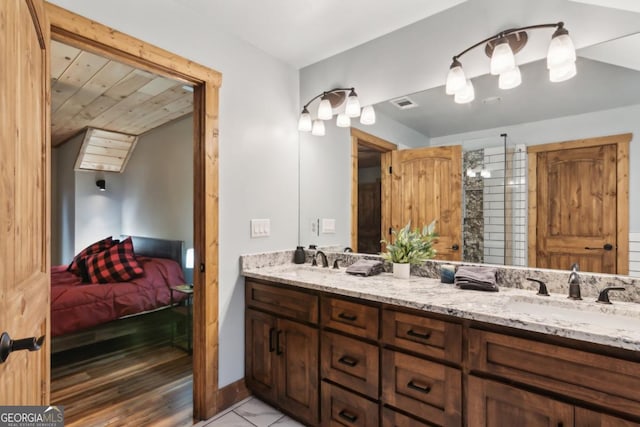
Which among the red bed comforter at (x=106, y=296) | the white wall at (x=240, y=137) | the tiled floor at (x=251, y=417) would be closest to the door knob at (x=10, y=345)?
the white wall at (x=240, y=137)

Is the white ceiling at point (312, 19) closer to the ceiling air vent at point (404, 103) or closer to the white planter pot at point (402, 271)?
the ceiling air vent at point (404, 103)

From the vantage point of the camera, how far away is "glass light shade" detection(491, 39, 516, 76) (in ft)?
5.19

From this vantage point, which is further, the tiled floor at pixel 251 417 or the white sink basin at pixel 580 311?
the tiled floor at pixel 251 417

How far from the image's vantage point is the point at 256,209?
7.54 ft

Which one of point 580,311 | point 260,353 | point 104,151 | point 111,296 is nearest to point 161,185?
point 104,151

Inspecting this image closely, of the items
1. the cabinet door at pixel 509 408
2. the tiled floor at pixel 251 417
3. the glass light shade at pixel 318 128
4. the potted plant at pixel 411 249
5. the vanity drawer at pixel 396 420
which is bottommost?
the tiled floor at pixel 251 417

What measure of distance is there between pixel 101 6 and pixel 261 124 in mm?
1048

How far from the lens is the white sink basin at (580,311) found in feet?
4.07

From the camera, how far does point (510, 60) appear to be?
1.58 meters

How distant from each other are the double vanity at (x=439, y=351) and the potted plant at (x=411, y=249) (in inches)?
3.0

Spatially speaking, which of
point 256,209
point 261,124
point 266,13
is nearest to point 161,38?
point 266,13

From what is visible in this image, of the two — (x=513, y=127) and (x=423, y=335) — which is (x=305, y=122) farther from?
(x=423, y=335)

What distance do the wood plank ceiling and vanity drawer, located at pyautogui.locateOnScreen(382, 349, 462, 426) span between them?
2.42 m

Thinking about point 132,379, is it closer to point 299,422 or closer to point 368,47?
point 299,422
